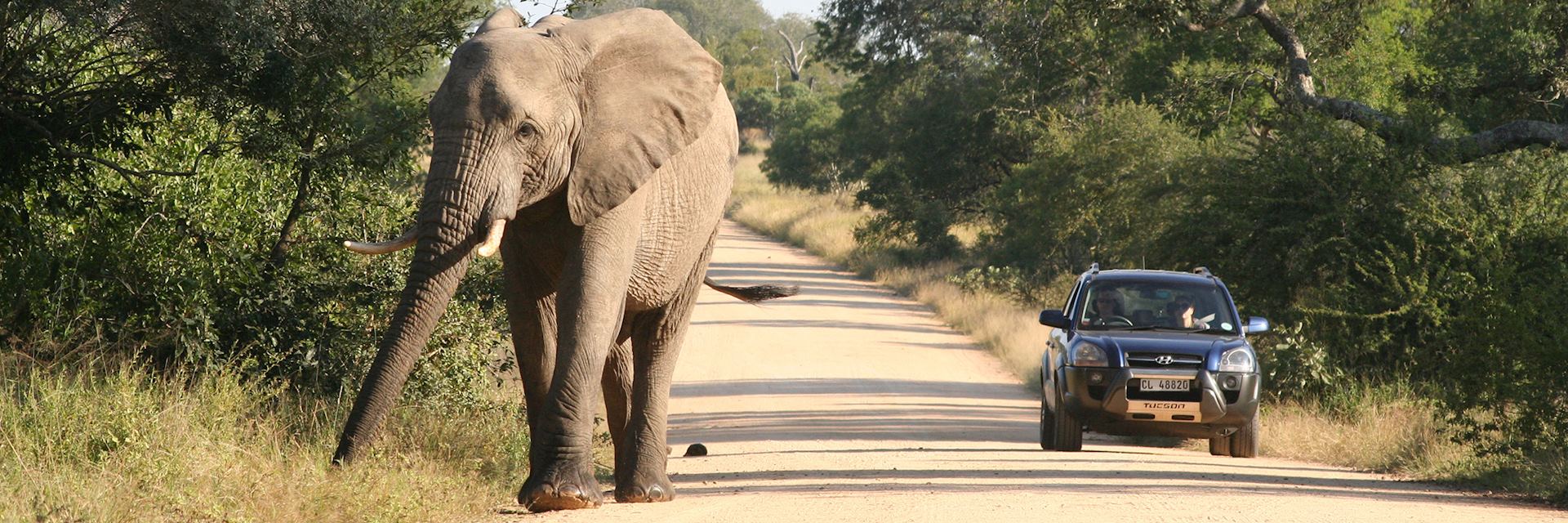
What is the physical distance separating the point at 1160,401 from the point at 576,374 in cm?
584

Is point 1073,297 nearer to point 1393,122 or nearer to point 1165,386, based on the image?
point 1165,386

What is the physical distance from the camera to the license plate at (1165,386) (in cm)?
1245

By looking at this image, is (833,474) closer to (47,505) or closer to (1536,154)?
(47,505)

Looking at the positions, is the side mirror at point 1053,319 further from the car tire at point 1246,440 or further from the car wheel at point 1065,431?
the car tire at point 1246,440

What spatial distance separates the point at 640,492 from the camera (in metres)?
9.04

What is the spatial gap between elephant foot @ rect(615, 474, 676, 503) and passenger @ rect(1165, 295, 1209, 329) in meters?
5.80

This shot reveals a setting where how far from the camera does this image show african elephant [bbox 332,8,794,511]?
24.1 feet

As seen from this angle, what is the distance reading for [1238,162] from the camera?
18859 millimetres

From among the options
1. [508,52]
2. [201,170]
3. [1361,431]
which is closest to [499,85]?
[508,52]

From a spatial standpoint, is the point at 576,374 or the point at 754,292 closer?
the point at 576,374


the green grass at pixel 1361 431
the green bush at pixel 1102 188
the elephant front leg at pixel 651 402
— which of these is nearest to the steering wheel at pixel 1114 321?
the green grass at pixel 1361 431

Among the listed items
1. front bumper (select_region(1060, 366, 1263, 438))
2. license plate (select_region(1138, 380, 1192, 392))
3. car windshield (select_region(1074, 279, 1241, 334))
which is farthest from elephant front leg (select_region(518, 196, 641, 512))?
car windshield (select_region(1074, 279, 1241, 334))

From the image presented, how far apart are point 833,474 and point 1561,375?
4.89 meters

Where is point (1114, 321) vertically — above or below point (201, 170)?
below
